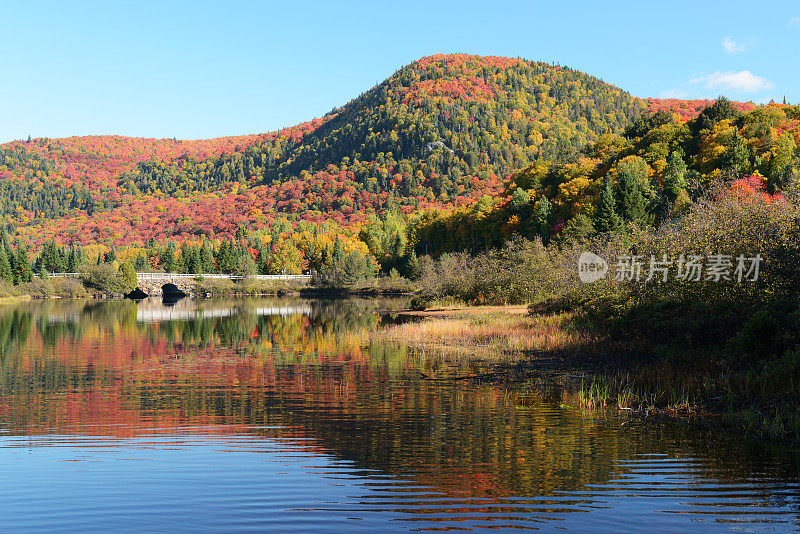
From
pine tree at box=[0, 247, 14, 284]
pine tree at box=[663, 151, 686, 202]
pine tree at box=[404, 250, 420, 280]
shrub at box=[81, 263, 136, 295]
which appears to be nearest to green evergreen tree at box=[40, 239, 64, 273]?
shrub at box=[81, 263, 136, 295]

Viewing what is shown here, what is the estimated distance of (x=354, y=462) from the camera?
53.5ft

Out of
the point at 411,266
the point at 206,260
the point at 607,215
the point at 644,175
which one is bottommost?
the point at 411,266

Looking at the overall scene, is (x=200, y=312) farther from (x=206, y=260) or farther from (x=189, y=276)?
(x=206, y=260)

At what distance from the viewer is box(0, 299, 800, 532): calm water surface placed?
1231cm

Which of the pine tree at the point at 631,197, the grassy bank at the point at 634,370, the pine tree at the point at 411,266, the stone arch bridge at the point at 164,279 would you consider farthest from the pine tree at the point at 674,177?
the stone arch bridge at the point at 164,279

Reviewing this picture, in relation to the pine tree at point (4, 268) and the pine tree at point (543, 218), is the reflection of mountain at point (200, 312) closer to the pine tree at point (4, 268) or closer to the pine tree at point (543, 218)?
the pine tree at point (543, 218)

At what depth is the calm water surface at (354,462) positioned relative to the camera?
485 inches

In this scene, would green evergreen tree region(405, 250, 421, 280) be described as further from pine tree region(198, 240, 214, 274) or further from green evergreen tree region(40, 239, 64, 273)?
green evergreen tree region(40, 239, 64, 273)

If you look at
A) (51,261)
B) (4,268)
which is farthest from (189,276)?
(51,261)

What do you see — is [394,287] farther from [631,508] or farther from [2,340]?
[631,508]

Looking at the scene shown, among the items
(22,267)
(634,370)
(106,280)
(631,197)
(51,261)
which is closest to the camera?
(634,370)

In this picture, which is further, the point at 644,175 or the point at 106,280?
the point at 106,280

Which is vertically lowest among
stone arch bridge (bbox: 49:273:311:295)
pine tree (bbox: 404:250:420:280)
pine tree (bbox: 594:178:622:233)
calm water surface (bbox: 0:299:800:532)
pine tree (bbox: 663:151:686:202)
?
calm water surface (bbox: 0:299:800:532)

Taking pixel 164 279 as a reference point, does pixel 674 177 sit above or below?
above
